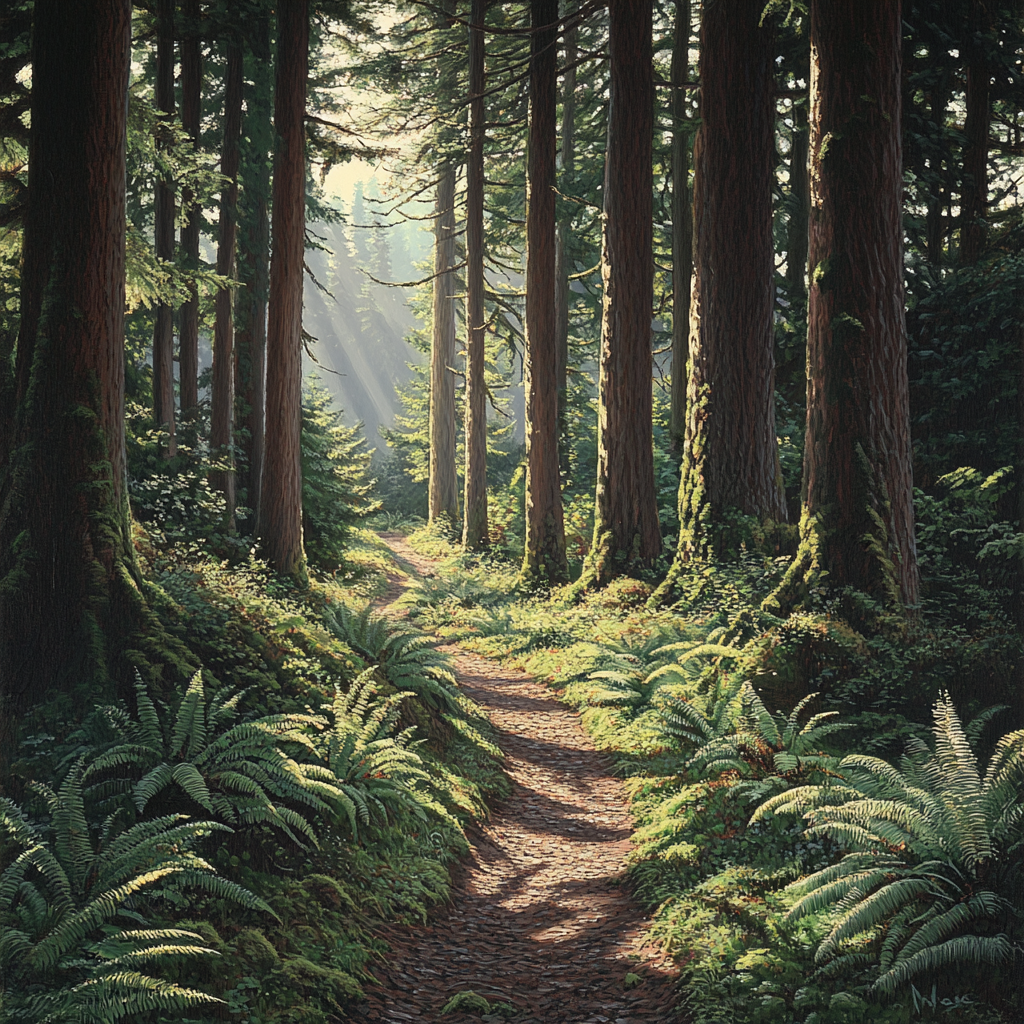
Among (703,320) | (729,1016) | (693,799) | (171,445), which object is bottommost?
(729,1016)

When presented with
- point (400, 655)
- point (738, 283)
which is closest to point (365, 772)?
point (400, 655)

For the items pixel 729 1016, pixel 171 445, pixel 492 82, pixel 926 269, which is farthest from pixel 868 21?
pixel 492 82

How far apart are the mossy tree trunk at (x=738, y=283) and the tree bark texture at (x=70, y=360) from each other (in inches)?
285

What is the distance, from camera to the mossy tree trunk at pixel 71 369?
5.80m

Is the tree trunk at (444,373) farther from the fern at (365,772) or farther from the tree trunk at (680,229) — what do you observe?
the fern at (365,772)

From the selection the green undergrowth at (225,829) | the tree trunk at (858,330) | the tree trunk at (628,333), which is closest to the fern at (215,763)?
the green undergrowth at (225,829)

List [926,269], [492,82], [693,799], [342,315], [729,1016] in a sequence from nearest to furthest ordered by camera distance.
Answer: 1. [729,1016]
2. [693,799]
3. [926,269]
4. [492,82]
5. [342,315]

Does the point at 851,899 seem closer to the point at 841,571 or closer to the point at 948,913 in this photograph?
the point at 948,913

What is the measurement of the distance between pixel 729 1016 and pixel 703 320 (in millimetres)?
8874

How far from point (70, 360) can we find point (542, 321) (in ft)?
35.4

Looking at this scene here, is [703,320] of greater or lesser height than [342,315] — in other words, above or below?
below

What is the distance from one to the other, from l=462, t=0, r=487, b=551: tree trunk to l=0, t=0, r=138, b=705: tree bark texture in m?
13.1

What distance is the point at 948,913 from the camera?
3709 mm

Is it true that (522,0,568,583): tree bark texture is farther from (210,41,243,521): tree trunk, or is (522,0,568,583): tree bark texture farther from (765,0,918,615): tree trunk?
(765,0,918,615): tree trunk
